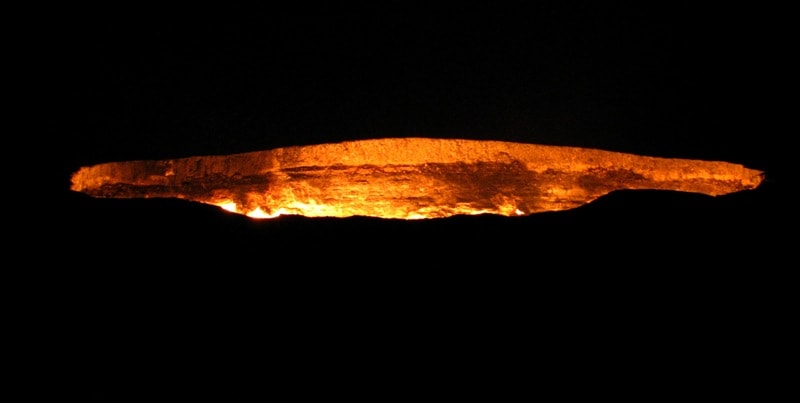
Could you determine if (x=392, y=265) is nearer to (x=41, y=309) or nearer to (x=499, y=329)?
(x=499, y=329)

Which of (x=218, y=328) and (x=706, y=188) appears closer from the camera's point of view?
(x=218, y=328)

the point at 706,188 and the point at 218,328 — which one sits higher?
the point at 706,188

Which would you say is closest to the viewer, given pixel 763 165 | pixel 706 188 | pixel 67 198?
pixel 67 198

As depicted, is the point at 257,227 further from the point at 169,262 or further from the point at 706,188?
the point at 706,188

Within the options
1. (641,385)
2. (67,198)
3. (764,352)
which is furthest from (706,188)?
(67,198)

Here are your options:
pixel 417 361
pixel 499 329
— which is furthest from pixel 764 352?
pixel 417 361

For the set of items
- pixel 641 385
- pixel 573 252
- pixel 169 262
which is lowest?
pixel 641 385

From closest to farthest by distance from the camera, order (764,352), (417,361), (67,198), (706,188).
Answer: (417,361) < (764,352) < (67,198) < (706,188)
